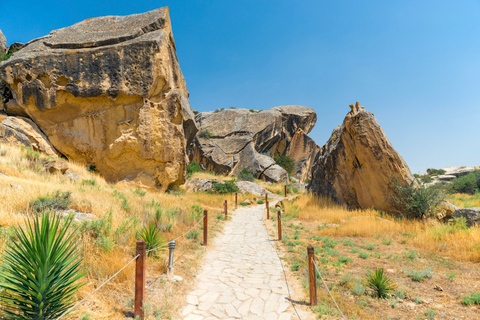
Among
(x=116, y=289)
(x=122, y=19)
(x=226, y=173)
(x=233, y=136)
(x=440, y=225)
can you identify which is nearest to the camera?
(x=116, y=289)

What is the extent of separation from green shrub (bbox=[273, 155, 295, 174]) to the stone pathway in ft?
99.7

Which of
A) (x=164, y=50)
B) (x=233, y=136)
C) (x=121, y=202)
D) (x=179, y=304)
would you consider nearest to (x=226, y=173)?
(x=233, y=136)

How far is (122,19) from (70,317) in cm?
1827

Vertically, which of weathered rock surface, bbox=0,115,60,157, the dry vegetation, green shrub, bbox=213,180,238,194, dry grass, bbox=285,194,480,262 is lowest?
the dry vegetation

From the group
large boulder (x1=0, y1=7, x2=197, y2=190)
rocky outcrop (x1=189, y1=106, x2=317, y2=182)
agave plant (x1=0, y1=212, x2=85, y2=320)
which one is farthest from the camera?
rocky outcrop (x1=189, y1=106, x2=317, y2=182)

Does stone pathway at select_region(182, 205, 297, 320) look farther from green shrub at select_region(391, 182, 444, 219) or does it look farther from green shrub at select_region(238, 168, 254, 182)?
green shrub at select_region(238, 168, 254, 182)

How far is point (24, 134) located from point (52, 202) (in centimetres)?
1014

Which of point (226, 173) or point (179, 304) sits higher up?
point (226, 173)

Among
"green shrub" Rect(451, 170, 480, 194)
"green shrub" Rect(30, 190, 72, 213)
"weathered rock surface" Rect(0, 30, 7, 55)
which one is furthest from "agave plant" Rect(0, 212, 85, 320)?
"green shrub" Rect(451, 170, 480, 194)

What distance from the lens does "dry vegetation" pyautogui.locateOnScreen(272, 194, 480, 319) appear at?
4031 millimetres

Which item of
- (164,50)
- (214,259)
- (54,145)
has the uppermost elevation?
(164,50)

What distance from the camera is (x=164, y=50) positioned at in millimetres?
14383

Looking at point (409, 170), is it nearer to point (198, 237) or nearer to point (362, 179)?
point (362, 179)

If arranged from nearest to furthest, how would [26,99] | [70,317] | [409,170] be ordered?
[70,317], [409,170], [26,99]
